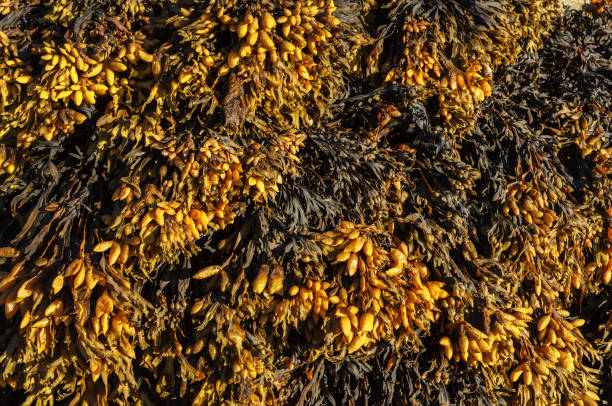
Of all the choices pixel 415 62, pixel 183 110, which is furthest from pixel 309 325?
pixel 415 62


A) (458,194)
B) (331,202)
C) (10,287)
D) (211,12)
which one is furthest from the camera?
(458,194)

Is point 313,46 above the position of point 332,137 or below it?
above

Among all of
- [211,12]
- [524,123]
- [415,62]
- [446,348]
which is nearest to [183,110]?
[211,12]

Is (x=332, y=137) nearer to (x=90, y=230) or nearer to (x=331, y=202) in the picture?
(x=331, y=202)

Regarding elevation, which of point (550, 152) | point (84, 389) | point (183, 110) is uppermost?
point (550, 152)

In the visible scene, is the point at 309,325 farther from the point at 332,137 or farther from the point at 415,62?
the point at 415,62

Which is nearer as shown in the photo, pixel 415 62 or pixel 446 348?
pixel 446 348

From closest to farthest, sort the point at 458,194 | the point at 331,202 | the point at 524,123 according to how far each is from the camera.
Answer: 1. the point at 331,202
2. the point at 458,194
3. the point at 524,123
